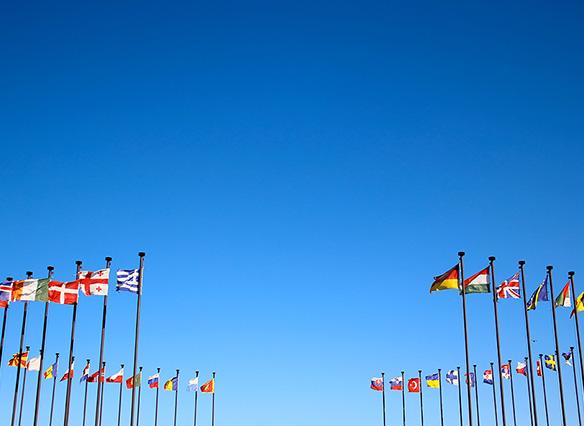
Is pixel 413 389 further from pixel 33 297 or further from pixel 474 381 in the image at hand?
pixel 33 297

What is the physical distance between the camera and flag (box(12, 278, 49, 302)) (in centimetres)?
3612

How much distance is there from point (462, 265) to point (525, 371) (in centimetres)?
3013

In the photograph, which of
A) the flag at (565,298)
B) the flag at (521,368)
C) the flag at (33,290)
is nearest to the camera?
the flag at (33,290)

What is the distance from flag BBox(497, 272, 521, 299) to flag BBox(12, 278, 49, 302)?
23.0m

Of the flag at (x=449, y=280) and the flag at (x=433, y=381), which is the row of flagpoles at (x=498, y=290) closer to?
the flag at (x=449, y=280)

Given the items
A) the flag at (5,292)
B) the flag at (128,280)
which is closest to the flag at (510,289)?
the flag at (128,280)

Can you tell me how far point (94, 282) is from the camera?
36719 mm

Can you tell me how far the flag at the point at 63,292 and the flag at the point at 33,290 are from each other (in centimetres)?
33

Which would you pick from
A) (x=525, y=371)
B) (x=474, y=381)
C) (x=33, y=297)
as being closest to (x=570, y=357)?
(x=525, y=371)

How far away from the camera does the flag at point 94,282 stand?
36.6 metres

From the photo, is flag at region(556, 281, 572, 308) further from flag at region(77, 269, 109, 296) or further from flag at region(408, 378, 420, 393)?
flag at region(408, 378, 420, 393)

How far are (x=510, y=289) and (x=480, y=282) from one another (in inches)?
108

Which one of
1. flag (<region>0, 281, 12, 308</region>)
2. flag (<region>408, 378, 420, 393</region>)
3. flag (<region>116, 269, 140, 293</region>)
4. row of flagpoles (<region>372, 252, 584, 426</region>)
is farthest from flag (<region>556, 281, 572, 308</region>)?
flag (<region>408, 378, 420, 393</region>)

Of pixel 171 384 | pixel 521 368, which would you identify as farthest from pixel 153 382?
pixel 521 368
